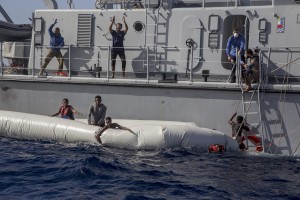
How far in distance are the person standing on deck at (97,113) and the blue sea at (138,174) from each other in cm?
90

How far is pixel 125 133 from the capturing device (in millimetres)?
13523

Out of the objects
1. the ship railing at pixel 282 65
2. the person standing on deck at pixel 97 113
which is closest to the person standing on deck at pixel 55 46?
the person standing on deck at pixel 97 113

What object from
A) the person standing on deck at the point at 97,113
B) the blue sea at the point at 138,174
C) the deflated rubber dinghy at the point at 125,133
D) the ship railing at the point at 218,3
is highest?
the ship railing at the point at 218,3

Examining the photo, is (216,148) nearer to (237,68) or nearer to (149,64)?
(237,68)

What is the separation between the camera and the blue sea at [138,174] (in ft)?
31.7

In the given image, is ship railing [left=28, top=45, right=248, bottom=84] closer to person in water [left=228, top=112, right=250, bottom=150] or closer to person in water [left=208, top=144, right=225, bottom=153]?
person in water [left=228, top=112, right=250, bottom=150]

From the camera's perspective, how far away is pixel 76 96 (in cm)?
1550

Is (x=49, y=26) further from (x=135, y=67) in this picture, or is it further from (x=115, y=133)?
(x=115, y=133)

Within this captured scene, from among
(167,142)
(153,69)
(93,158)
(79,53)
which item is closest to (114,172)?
(93,158)

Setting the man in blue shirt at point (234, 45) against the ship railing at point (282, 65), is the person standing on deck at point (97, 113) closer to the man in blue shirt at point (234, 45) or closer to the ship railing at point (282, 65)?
the man in blue shirt at point (234, 45)

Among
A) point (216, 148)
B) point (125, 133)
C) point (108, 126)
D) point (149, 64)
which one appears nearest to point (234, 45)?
point (149, 64)

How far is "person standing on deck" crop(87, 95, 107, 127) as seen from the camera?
572 inches

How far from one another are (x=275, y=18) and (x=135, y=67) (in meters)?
3.91

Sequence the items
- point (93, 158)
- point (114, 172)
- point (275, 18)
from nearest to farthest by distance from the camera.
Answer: point (114, 172)
point (93, 158)
point (275, 18)
